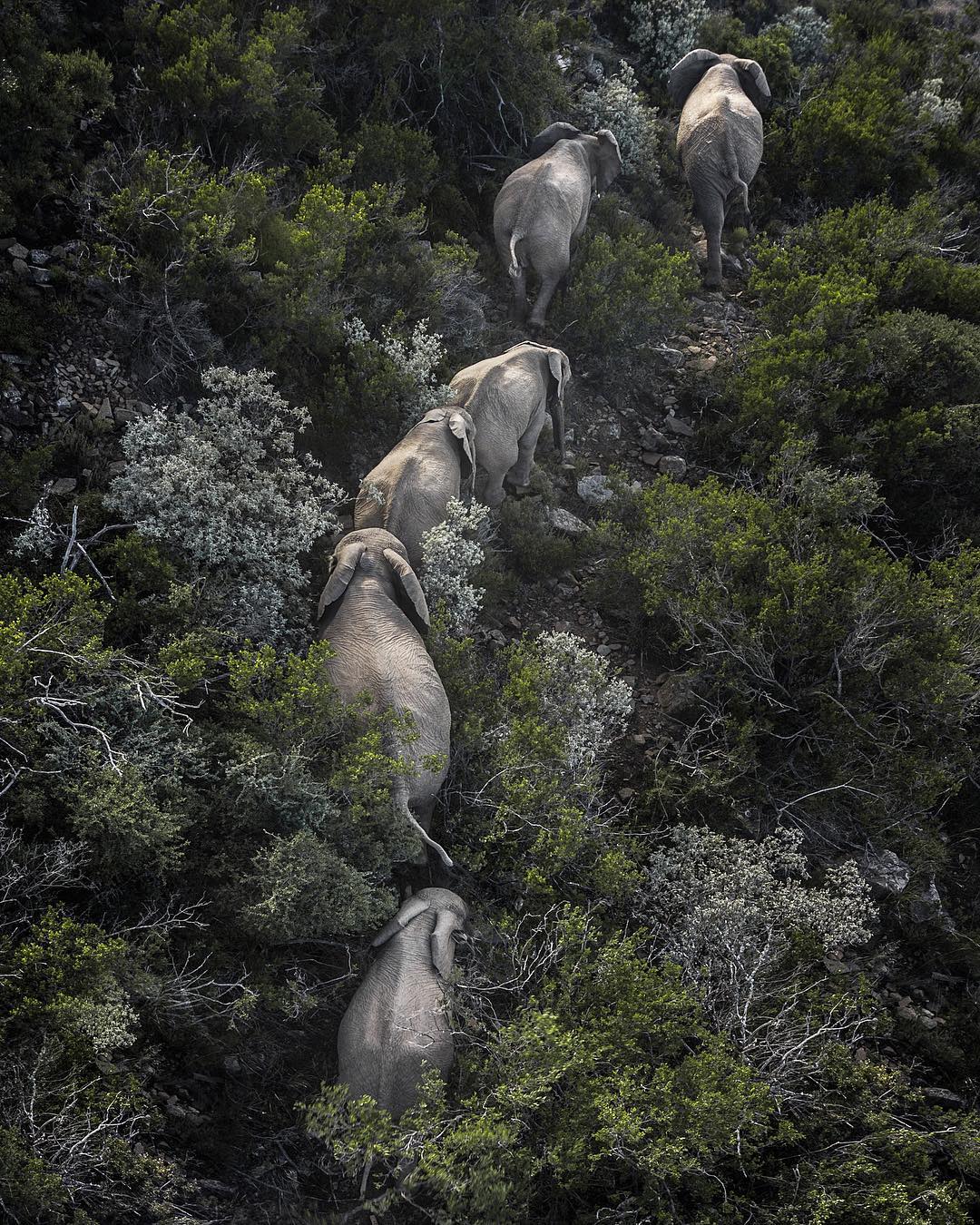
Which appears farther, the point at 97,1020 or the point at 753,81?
the point at 753,81

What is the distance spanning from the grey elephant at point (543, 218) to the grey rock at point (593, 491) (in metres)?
1.80

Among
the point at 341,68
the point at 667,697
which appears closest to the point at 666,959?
the point at 667,697

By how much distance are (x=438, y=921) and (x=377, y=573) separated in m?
2.30

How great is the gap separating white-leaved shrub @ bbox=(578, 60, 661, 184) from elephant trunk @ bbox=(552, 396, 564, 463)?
4.51 meters

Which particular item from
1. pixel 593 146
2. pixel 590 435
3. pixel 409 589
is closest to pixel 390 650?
pixel 409 589

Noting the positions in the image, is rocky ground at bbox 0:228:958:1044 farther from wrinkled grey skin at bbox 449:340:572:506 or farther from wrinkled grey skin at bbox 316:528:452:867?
wrinkled grey skin at bbox 316:528:452:867

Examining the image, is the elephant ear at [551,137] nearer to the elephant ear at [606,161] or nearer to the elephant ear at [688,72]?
the elephant ear at [606,161]

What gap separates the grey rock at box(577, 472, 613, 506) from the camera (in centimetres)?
810

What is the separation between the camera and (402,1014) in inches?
176

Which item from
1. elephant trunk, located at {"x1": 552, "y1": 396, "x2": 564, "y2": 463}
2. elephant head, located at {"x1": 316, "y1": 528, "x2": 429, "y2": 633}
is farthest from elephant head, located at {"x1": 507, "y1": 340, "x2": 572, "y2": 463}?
elephant head, located at {"x1": 316, "y1": 528, "x2": 429, "y2": 633}

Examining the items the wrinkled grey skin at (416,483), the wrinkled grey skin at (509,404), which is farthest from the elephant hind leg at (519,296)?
the wrinkled grey skin at (416,483)

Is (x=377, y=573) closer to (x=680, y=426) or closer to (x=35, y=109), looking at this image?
(x=35, y=109)

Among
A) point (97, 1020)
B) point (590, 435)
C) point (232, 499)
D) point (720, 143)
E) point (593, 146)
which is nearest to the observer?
point (97, 1020)

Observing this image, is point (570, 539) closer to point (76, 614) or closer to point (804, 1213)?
A: point (76, 614)
